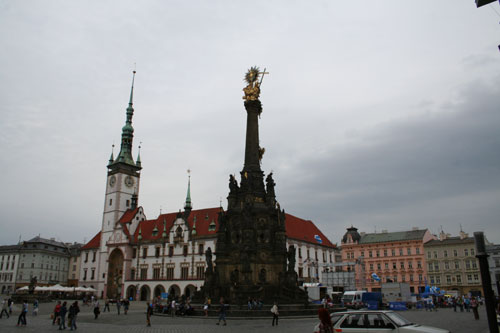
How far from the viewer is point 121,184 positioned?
78938 mm

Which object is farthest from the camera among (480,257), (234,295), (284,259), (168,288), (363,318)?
(168,288)

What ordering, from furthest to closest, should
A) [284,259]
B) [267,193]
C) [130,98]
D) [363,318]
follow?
[130,98], [267,193], [284,259], [363,318]

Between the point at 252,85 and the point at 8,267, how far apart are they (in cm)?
8746

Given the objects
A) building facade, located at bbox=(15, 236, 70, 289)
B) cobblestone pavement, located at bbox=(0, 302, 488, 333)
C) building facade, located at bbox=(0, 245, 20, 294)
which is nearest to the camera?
cobblestone pavement, located at bbox=(0, 302, 488, 333)

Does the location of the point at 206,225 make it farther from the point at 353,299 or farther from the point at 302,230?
the point at 353,299

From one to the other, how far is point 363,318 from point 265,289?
1606cm

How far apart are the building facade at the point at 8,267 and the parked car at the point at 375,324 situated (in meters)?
98.5

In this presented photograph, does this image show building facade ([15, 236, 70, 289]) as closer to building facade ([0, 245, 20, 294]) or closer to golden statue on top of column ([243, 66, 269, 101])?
building facade ([0, 245, 20, 294])

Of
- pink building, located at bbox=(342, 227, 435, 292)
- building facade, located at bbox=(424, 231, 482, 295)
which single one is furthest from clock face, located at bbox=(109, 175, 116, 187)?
building facade, located at bbox=(424, 231, 482, 295)

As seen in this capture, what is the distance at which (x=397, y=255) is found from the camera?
244ft

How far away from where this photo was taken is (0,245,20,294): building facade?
9100cm

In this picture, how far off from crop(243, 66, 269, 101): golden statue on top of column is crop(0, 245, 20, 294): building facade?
83941 mm

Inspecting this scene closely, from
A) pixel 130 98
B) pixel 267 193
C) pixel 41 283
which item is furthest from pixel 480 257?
pixel 41 283

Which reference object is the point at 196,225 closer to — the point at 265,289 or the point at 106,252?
the point at 106,252
